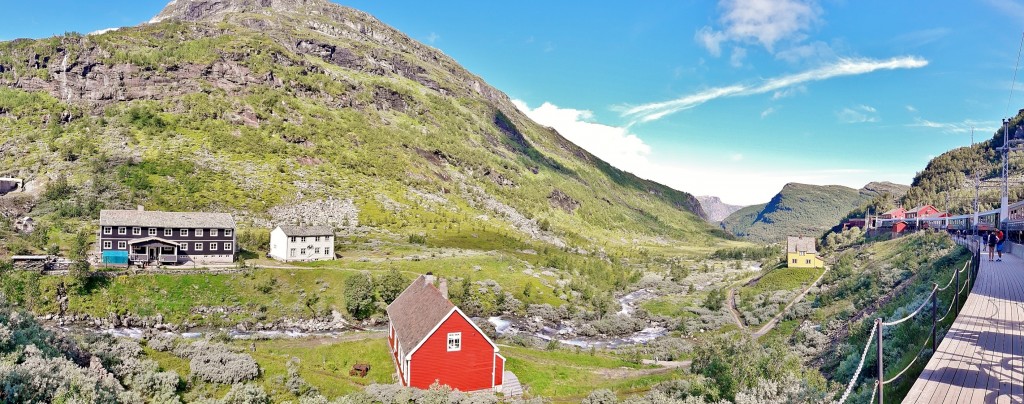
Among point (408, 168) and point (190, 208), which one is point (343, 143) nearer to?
point (408, 168)

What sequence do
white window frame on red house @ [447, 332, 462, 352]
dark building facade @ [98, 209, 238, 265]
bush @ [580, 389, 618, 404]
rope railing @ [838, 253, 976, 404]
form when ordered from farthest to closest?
dark building facade @ [98, 209, 238, 265], white window frame on red house @ [447, 332, 462, 352], bush @ [580, 389, 618, 404], rope railing @ [838, 253, 976, 404]

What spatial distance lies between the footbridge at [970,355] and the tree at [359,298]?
50.4 meters

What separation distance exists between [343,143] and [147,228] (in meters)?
89.6

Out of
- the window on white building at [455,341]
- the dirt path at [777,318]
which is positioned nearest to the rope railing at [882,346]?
the window on white building at [455,341]

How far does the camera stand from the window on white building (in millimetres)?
34000

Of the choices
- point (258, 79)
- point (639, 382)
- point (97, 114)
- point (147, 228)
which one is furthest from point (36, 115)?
point (639, 382)

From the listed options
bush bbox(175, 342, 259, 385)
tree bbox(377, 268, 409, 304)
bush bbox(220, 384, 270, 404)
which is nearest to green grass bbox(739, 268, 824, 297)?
tree bbox(377, 268, 409, 304)

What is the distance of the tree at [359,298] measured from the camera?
5816 cm

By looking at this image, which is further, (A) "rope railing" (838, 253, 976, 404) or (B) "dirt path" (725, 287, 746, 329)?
(B) "dirt path" (725, 287, 746, 329)

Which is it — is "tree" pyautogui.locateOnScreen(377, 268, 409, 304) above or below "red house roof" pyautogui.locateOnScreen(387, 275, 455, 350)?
below

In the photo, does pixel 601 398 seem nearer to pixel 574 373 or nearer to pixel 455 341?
pixel 574 373

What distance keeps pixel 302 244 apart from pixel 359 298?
2531 centimetres

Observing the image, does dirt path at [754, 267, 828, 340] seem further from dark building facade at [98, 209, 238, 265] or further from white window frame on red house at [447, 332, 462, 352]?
dark building facade at [98, 209, 238, 265]

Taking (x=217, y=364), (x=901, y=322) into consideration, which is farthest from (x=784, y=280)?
(x=217, y=364)
